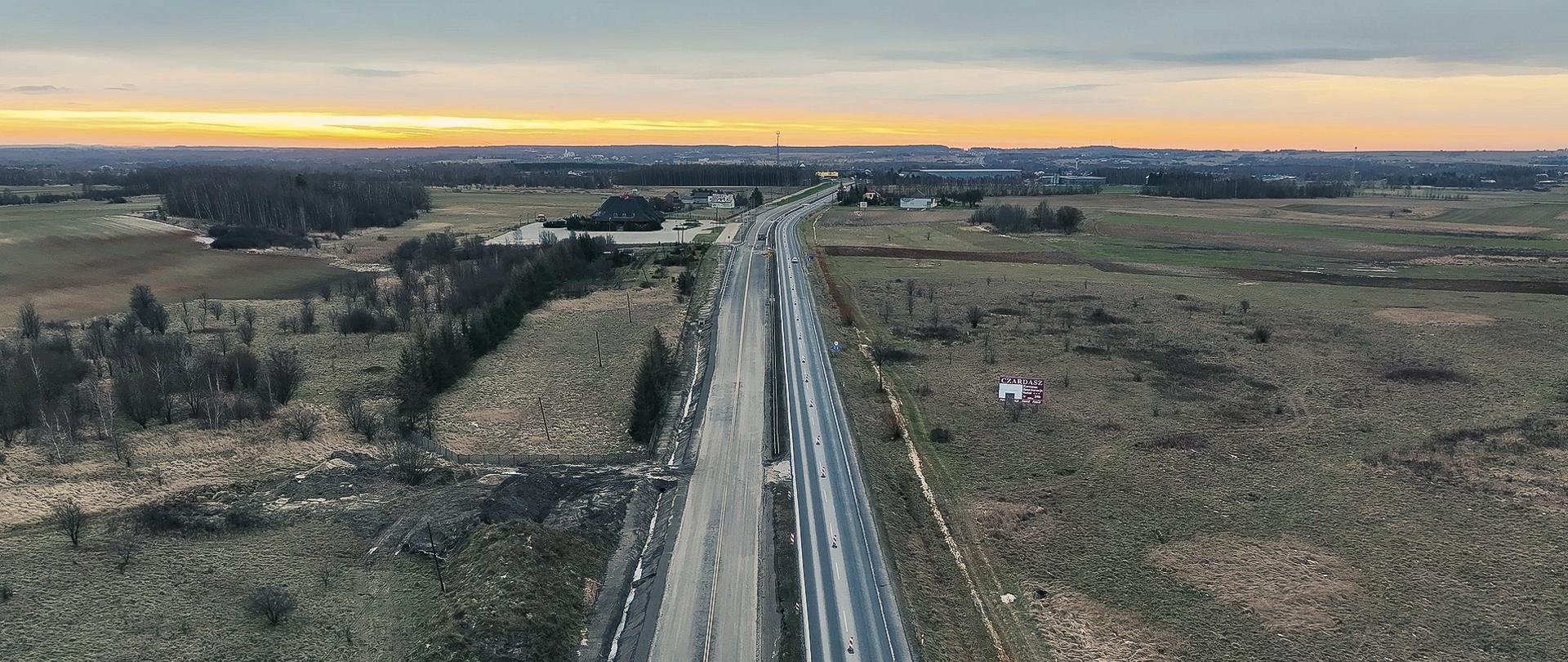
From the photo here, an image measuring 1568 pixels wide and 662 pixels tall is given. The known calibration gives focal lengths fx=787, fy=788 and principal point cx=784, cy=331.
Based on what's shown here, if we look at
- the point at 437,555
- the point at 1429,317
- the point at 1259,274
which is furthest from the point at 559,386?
the point at 1259,274

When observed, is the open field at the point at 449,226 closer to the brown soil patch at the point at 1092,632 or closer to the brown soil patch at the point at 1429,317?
the brown soil patch at the point at 1092,632

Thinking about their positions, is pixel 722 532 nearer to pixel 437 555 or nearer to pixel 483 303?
pixel 437 555

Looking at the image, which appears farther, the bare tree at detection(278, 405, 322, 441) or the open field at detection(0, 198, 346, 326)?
the open field at detection(0, 198, 346, 326)

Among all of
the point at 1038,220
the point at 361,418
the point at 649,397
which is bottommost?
the point at 361,418

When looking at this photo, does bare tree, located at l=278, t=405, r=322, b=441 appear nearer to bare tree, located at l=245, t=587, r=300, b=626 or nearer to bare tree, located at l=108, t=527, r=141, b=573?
bare tree, located at l=108, t=527, r=141, b=573

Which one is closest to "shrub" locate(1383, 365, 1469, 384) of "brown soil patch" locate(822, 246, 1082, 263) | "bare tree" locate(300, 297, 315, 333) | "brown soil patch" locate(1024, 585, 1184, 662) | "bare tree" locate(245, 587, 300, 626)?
"brown soil patch" locate(1024, 585, 1184, 662)

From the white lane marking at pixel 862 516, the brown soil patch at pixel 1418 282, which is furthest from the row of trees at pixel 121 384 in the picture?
the brown soil patch at pixel 1418 282
